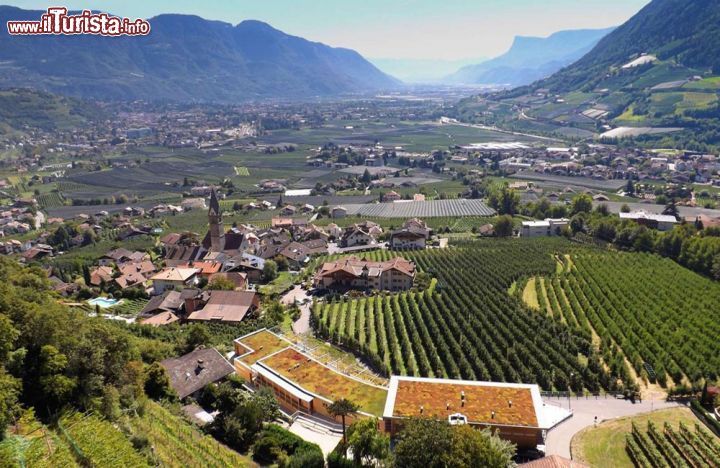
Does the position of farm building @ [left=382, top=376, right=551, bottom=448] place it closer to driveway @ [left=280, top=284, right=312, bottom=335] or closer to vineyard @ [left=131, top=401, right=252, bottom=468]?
vineyard @ [left=131, top=401, right=252, bottom=468]

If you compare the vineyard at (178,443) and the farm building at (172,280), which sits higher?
the vineyard at (178,443)

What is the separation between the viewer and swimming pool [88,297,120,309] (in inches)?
2015

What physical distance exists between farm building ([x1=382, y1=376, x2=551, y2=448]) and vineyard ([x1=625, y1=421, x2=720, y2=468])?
4.35 m

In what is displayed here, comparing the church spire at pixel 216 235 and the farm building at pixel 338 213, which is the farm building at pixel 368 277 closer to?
the church spire at pixel 216 235

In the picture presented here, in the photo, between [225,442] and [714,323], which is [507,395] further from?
Answer: [714,323]

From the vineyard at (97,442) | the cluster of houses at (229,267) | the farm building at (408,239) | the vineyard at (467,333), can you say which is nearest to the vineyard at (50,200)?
the cluster of houses at (229,267)

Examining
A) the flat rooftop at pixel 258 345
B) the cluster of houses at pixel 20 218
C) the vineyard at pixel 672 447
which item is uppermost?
the vineyard at pixel 672 447

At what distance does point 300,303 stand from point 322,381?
754 inches

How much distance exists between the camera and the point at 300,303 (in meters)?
50.2

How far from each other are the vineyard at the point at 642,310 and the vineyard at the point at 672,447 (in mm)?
7298

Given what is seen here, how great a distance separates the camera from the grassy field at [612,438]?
25281 millimetres

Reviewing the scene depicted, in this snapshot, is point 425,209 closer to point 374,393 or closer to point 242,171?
point 374,393

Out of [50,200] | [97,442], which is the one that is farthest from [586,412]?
[50,200]

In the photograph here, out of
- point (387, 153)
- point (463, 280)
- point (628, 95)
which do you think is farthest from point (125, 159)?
point (628, 95)
